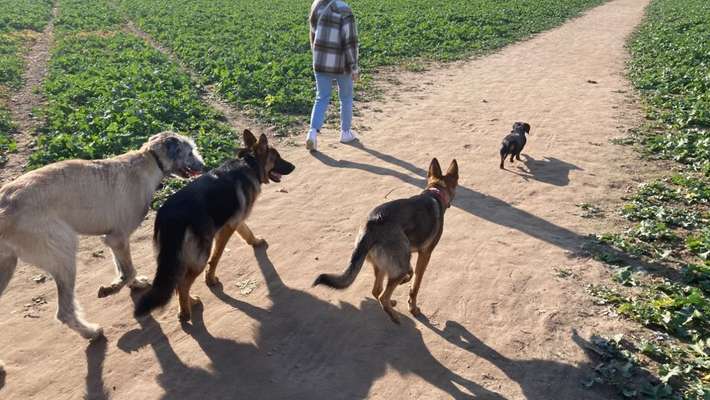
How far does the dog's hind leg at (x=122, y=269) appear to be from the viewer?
14.9 ft

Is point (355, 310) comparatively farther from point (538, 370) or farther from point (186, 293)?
point (538, 370)

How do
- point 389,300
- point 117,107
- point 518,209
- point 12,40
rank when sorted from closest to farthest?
point 389,300 < point 518,209 < point 117,107 < point 12,40

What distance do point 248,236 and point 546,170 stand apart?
507 centimetres

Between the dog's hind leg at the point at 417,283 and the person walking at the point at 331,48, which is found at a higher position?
the person walking at the point at 331,48

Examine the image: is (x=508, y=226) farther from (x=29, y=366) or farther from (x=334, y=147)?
(x=29, y=366)

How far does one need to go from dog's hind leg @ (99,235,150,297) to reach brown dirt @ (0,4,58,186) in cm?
373

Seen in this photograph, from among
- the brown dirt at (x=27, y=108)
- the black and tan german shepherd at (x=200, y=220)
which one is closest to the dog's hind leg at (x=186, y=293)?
the black and tan german shepherd at (x=200, y=220)

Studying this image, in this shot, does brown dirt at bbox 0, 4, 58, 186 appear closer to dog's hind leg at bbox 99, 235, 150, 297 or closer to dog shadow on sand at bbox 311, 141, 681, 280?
dog's hind leg at bbox 99, 235, 150, 297

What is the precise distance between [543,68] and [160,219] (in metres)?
13.6

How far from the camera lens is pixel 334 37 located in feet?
25.9

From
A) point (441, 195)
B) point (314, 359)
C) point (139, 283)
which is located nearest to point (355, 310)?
point (314, 359)

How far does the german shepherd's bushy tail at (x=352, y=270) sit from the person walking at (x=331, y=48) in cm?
447

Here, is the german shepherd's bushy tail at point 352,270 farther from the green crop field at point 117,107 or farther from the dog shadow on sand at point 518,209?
the green crop field at point 117,107

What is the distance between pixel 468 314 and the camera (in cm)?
460
